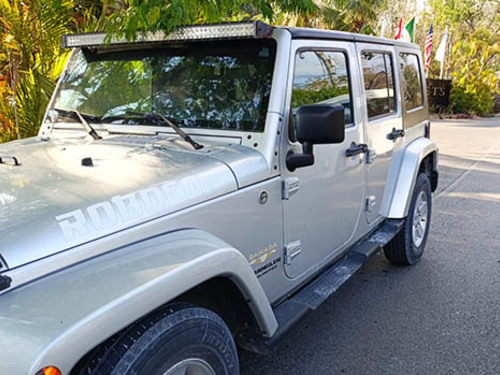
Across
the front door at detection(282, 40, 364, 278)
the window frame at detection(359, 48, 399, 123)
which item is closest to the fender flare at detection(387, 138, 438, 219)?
the window frame at detection(359, 48, 399, 123)

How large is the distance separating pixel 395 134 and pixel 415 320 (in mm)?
1535

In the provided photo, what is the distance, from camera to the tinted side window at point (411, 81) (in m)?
4.50

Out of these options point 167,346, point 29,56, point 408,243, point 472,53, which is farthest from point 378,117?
point 472,53

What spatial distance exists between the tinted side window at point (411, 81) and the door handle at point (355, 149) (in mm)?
1263

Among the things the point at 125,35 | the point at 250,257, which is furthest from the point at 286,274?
the point at 125,35

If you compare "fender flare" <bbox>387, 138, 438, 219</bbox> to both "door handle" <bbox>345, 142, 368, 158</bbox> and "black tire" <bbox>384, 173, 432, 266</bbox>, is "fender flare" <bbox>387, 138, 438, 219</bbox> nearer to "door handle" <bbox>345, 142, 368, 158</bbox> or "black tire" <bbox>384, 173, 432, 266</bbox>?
"black tire" <bbox>384, 173, 432, 266</bbox>

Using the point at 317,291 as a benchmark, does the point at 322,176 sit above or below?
above

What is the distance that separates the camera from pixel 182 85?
281 centimetres

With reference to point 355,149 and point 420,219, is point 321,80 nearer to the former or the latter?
point 355,149

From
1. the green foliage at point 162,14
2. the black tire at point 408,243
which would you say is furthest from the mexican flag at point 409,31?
the green foliage at point 162,14

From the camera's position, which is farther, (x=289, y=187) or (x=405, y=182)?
(x=405, y=182)

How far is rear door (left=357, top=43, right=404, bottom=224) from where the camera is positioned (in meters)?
3.62

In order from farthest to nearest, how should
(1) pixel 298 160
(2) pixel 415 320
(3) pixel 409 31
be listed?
1. (3) pixel 409 31
2. (2) pixel 415 320
3. (1) pixel 298 160

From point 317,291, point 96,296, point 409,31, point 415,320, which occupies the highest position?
point 409,31
